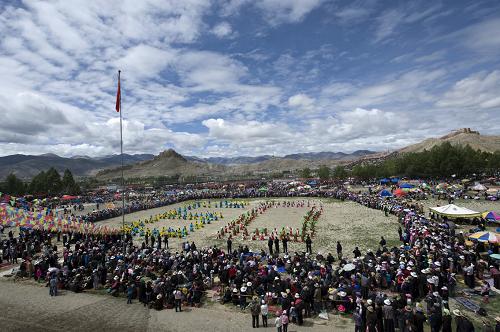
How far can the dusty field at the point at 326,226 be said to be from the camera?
24.1 metres

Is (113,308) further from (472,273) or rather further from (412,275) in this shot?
(472,273)

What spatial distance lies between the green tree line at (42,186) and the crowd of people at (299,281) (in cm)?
6182

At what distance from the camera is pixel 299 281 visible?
45.9 ft

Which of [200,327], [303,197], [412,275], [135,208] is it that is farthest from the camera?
[303,197]

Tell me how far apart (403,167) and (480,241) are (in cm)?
7143

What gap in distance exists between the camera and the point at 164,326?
11.9 m

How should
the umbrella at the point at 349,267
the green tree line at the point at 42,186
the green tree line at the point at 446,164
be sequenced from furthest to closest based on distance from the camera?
the green tree line at the point at 446,164
the green tree line at the point at 42,186
the umbrella at the point at 349,267

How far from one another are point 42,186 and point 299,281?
256 ft

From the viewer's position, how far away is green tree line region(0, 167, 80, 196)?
222 feet

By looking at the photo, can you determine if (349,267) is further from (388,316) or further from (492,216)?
(492,216)

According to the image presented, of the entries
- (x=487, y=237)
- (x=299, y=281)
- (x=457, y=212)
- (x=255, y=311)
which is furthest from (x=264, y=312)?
(x=457, y=212)

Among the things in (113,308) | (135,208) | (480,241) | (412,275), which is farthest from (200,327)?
(135,208)

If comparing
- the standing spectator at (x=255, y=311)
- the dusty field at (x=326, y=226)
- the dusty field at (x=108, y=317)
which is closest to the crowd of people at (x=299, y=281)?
the standing spectator at (x=255, y=311)

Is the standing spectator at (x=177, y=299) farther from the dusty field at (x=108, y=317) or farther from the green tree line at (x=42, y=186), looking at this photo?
the green tree line at (x=42, y=186)
